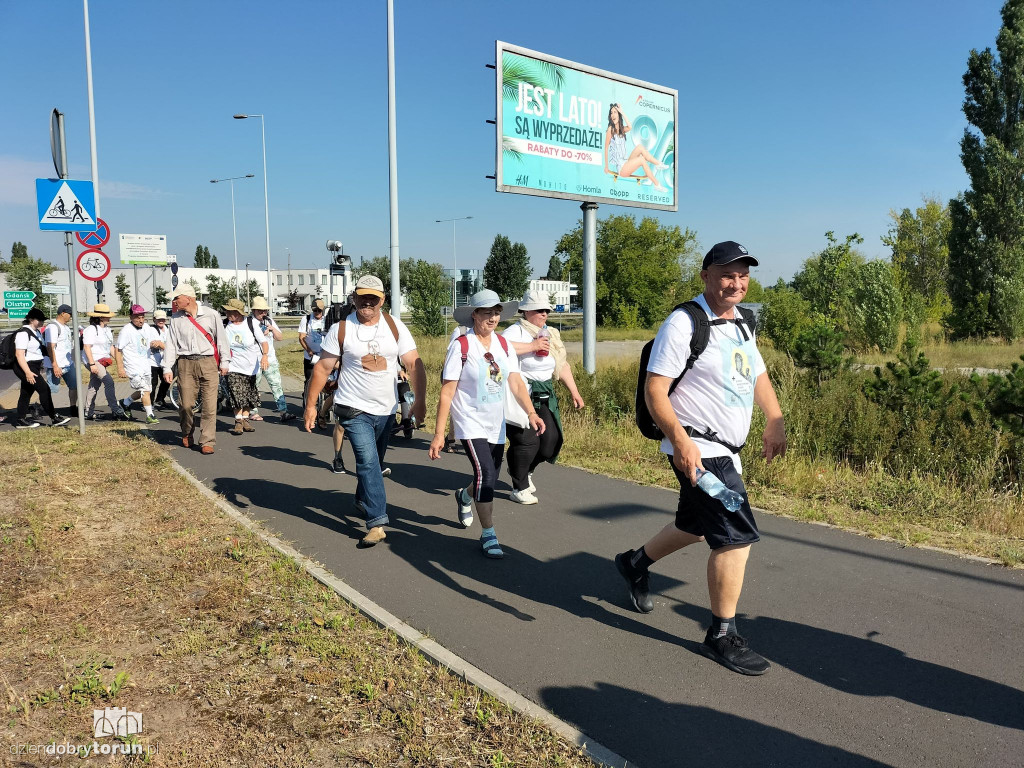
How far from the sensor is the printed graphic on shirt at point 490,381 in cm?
524

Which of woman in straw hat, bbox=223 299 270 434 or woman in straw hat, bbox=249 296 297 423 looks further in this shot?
woman in straw hat, bbox=249 296 297 423

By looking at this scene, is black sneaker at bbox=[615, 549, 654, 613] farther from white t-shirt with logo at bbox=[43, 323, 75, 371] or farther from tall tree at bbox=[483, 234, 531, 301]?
tall tree at bbox=[483, 234, 531, 301]

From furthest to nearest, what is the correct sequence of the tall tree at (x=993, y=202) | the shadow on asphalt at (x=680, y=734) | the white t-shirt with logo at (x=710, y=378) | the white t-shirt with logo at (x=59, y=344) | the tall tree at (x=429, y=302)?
the tall tree at (x=429, y=302), the tall tree at (x=993, y=202), the white t-shirt with logo at (x=59, y=344), the white t-shirt with logo at (x=710, y=378), the shadow on asphalt at (x=680, y=734)

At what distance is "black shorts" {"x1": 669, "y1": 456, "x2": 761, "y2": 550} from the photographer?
3.42 m

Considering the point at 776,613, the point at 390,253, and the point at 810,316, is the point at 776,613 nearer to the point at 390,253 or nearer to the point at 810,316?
the point at 390,253

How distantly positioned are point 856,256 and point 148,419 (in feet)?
80.6

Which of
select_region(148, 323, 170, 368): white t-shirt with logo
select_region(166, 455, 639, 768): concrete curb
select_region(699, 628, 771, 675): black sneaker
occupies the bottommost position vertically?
select_region(166, 455, 639, 768): concrete curb

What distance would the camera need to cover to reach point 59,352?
37.7 feet

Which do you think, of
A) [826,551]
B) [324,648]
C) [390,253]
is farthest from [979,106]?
[324,648]

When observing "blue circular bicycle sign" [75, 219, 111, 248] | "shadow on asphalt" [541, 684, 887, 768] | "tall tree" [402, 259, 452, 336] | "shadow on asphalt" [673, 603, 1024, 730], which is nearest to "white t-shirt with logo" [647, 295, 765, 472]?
"shadow on asphalt" [673, 603, 1024, 730]

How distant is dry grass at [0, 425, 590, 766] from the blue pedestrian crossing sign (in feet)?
18.0

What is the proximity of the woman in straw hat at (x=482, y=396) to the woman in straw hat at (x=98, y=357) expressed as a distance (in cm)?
849

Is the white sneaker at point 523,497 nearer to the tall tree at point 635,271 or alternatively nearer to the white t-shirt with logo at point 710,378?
the white t-shirt with logo at point 710,378

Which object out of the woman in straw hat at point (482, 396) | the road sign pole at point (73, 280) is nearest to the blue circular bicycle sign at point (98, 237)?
the road sign pole at point (73, 280)
